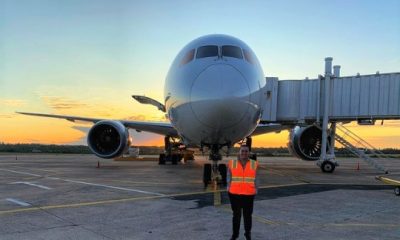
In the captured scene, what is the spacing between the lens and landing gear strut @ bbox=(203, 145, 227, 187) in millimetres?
10203

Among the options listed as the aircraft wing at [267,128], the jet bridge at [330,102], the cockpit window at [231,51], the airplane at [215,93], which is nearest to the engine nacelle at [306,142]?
the jet bridge at [330,102]

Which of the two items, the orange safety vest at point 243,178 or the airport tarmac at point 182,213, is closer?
the orange safety vest at point 243,178

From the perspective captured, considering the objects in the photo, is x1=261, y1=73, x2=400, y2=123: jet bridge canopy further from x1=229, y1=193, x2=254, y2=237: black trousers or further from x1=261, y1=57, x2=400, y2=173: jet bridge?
x1=229, y1=193, x2=254, y2=237: black trousers

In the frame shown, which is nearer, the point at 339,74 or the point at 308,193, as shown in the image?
the point at 308,193

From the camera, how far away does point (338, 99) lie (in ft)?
56.6

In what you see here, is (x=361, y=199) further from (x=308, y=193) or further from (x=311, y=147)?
(x=311, y=147)

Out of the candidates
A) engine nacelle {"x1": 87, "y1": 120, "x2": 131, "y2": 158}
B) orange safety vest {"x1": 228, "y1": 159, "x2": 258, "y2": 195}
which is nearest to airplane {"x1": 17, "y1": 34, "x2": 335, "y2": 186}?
orange safety vest {"x1": 228, "y1": 159, "x2": 258, "y2": 195}

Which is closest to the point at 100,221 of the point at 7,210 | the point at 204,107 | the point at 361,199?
the point at 7,210

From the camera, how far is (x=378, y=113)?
1611cm

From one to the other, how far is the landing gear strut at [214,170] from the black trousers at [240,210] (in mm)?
4842

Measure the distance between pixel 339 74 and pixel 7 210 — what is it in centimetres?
1523

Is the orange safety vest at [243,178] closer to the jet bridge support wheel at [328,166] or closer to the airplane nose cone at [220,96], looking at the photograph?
the airplane nose cone at [220,96]

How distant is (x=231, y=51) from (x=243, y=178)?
509 centimetres

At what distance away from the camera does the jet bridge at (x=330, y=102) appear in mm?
15984
